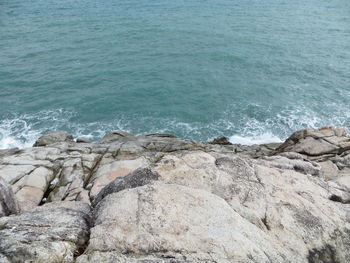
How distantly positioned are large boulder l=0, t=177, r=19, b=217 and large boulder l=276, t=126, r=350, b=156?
19852mm

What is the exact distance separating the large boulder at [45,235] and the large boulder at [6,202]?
86.4 inches

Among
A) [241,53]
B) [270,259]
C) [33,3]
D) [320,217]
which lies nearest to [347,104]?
[241,53]

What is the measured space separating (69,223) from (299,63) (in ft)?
170

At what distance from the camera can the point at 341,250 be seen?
10016mm

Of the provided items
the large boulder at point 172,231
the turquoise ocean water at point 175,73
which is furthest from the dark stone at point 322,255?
the turquoise ocean water at point 175,73

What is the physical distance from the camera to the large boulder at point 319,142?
23.7 meters

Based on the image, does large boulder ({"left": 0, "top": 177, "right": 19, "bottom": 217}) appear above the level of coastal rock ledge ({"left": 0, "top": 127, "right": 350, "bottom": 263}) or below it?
below

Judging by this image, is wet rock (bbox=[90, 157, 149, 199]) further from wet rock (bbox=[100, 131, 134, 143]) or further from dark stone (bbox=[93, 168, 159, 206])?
dark stone (bbox=[93, 168, 159, 206])

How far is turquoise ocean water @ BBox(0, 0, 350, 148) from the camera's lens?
40219 millimetres

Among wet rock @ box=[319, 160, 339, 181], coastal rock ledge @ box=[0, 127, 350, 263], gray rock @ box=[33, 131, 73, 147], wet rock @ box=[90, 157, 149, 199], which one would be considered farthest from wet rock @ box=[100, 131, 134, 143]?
wet rock @ box=[319, 160, 339, 181]

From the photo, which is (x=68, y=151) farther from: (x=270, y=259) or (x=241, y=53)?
(x=241, y=53)

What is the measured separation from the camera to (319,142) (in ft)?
80.6

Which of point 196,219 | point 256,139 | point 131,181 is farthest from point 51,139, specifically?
point 196,219

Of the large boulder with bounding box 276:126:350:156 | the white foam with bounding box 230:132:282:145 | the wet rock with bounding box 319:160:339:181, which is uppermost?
the wet rock with bounding box 319:160:339:181
